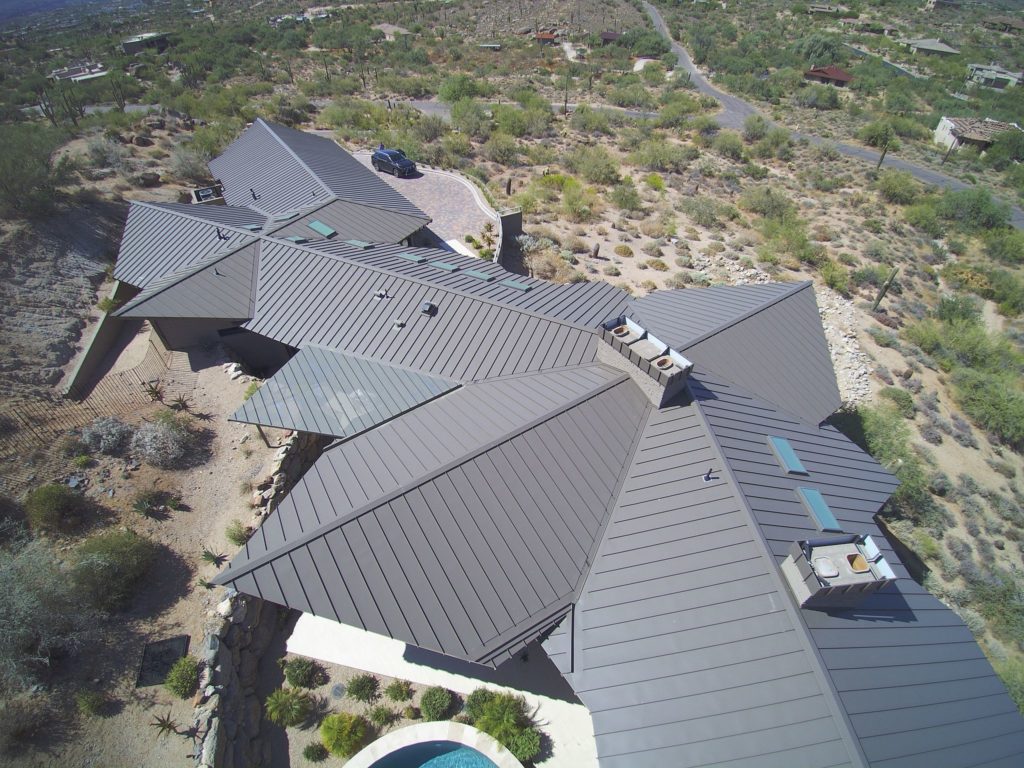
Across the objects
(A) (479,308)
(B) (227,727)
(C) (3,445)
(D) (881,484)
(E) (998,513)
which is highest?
(A) (479,308)

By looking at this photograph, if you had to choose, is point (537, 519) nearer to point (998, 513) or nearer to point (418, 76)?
point (998, 513)

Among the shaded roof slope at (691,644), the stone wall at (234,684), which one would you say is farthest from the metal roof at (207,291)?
the shaded roof slope at (691,644)

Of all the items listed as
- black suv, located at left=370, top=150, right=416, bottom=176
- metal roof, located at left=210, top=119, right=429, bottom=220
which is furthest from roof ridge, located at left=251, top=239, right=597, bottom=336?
black suv, located at left=370, top=150, right=416, bottom=176

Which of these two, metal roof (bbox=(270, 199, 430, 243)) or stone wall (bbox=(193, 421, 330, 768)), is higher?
metal roof (bbox=(270, 199, 430, 243))

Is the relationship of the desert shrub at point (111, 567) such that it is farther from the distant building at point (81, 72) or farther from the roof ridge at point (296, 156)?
the distant building at point (81, 72)

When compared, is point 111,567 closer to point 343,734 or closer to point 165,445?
point 165,445

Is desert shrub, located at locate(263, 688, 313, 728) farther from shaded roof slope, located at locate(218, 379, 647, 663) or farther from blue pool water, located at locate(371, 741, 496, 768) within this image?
shaded roof slope, located at locate(218, 379, 647, 663)

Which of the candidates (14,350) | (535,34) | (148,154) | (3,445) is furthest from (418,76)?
(3,445)
